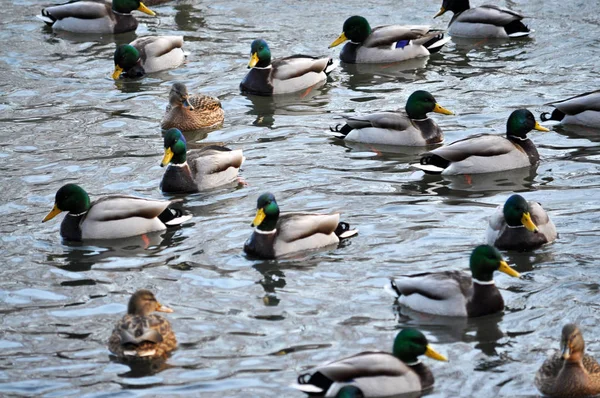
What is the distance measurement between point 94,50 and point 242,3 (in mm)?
3368

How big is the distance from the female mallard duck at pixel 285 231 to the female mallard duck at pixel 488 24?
8526 millimetres

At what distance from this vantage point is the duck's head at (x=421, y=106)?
14.7m

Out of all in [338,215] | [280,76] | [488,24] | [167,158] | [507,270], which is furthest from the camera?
[488,24]

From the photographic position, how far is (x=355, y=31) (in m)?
18.6

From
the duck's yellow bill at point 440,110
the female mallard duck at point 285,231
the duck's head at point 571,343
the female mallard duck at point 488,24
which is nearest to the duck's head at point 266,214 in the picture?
the female mallard duck at point 285,231

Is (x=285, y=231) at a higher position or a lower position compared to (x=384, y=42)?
lower

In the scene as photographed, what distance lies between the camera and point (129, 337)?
365 inches

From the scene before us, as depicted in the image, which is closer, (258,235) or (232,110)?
(258,235)

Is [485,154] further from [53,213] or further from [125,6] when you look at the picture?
[125,6]

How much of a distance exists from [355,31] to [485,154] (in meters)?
5.40

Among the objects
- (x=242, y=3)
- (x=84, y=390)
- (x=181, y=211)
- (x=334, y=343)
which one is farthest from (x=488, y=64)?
(x=84, y=390)

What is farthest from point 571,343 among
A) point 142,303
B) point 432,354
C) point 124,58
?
point 124,58

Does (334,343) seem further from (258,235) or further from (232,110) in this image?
(232,110)

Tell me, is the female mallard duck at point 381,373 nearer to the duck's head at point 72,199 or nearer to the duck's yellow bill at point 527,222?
the duck's yellow bill at point 527,222
